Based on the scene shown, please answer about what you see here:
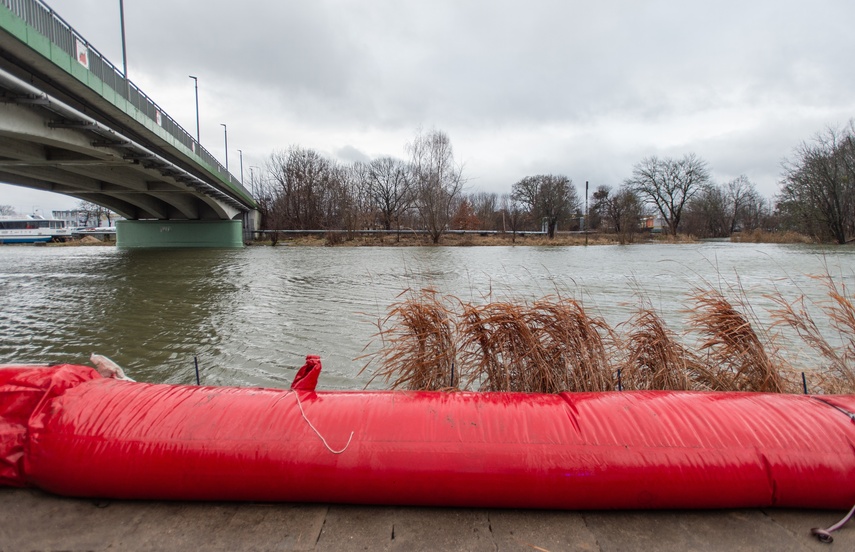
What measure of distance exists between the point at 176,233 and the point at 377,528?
149ft

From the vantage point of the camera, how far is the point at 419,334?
3.88m

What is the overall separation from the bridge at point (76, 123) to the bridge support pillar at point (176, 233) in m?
9.36

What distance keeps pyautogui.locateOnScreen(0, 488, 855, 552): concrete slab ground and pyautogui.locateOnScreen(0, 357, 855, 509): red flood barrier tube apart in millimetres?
73

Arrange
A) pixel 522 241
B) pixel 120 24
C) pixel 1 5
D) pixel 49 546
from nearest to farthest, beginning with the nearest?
pixel 49 546 < pixel 1 5 < pixel 120 24 < pixel 522 241

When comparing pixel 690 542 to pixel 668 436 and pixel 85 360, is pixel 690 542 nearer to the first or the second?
pixel 668 436

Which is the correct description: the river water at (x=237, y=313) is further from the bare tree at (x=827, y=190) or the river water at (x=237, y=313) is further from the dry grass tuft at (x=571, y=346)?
the bare tree at (x=827, y=190)

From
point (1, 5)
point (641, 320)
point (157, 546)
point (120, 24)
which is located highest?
point (120, 24)

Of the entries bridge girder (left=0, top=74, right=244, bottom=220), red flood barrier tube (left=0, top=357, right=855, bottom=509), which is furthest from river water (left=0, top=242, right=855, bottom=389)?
bridge girder (left=0, top=74, right=244, bottom=220)

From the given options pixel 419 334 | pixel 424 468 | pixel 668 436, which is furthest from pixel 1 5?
pixel 668 436

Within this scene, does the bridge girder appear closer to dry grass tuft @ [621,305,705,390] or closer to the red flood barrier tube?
the red flood barrier tube

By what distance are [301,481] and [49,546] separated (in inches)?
42.9

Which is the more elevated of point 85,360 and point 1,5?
point 1,5

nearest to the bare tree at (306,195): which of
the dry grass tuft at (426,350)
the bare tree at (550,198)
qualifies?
the bare tree at (550,198)

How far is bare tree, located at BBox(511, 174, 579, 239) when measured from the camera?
68.4 m
